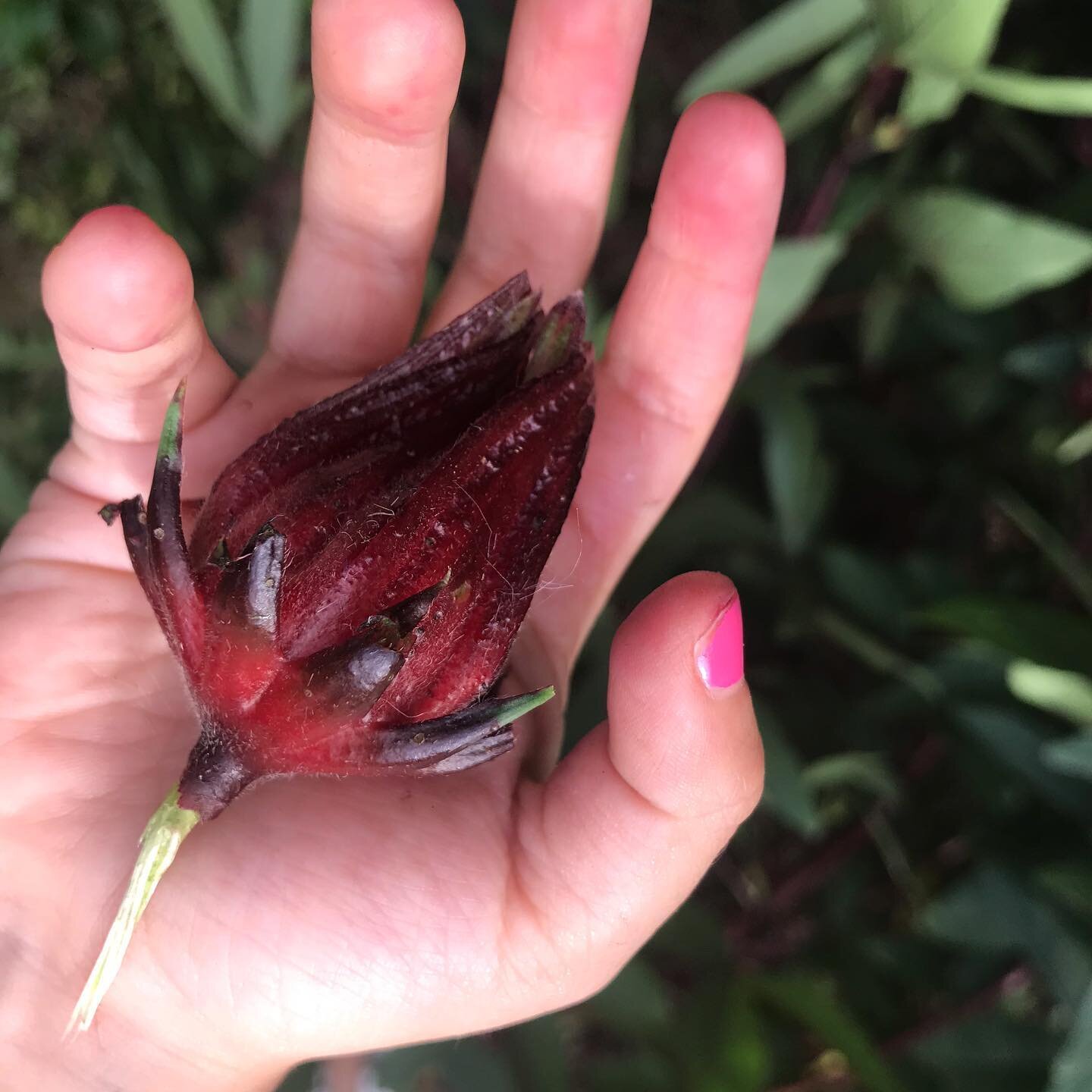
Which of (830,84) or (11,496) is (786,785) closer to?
(830,84)

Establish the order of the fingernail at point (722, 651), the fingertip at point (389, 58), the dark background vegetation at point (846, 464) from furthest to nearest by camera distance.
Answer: the dark background vegetation at point (846, 464) → the fingertip at point (389, 58) → the fingernail at point (722, 651)

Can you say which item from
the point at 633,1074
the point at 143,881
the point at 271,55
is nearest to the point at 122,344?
the point at 143,881

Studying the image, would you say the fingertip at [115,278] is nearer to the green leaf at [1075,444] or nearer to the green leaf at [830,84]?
the green leaf at [830,84]

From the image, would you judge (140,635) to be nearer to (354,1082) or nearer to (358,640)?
(358,640)

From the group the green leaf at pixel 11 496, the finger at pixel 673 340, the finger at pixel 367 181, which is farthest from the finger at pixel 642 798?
the green leaf at pixel 11 496

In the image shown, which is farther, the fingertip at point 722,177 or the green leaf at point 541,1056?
the green leaf at point 541,1056

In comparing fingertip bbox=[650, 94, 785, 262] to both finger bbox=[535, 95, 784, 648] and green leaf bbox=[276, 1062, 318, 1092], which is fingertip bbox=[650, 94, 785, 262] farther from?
green leaf bbox=[276, 1062, 318, 1092]

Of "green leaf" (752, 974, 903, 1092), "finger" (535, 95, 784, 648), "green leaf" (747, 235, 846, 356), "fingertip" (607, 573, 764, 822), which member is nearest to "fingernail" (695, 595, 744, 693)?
"fingertip" (607, 573, 764, 822)
